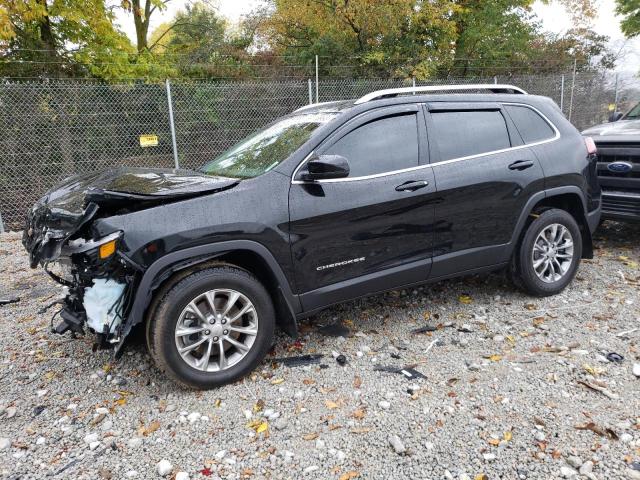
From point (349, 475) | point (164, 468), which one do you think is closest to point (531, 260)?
point (349, 475)

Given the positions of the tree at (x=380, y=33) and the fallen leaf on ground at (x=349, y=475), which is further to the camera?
the tree at (x=380, y=33)

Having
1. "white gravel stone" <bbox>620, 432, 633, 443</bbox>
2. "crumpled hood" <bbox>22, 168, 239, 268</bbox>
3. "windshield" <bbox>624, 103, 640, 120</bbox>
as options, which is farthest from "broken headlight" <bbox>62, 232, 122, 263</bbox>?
"windshield" <bbox>624, 103, 640, 120</bbox>

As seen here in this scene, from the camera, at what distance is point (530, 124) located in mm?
4309

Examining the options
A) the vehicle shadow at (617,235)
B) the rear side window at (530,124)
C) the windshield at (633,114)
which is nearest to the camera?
the rear side window at (530,124)

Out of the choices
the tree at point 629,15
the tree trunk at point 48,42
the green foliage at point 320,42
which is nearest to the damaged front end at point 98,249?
the green foliage at point 320,42

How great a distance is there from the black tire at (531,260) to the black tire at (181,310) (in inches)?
94.1

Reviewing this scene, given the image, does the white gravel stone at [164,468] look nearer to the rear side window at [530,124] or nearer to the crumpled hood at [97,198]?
the crumpled hood at [97,198]

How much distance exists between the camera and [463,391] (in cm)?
304

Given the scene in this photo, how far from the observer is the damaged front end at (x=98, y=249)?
2805mm

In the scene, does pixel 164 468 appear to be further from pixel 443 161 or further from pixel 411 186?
pixel 443 161

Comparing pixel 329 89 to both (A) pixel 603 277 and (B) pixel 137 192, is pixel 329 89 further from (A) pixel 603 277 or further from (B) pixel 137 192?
(B) pixel 137 192

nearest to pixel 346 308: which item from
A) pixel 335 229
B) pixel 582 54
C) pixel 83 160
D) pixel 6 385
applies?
pixel 335 229

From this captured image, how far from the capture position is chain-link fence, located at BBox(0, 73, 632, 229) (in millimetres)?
7961

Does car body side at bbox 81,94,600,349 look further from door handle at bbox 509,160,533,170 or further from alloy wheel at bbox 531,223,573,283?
alloy wheel at bbox 531,223,573,283
